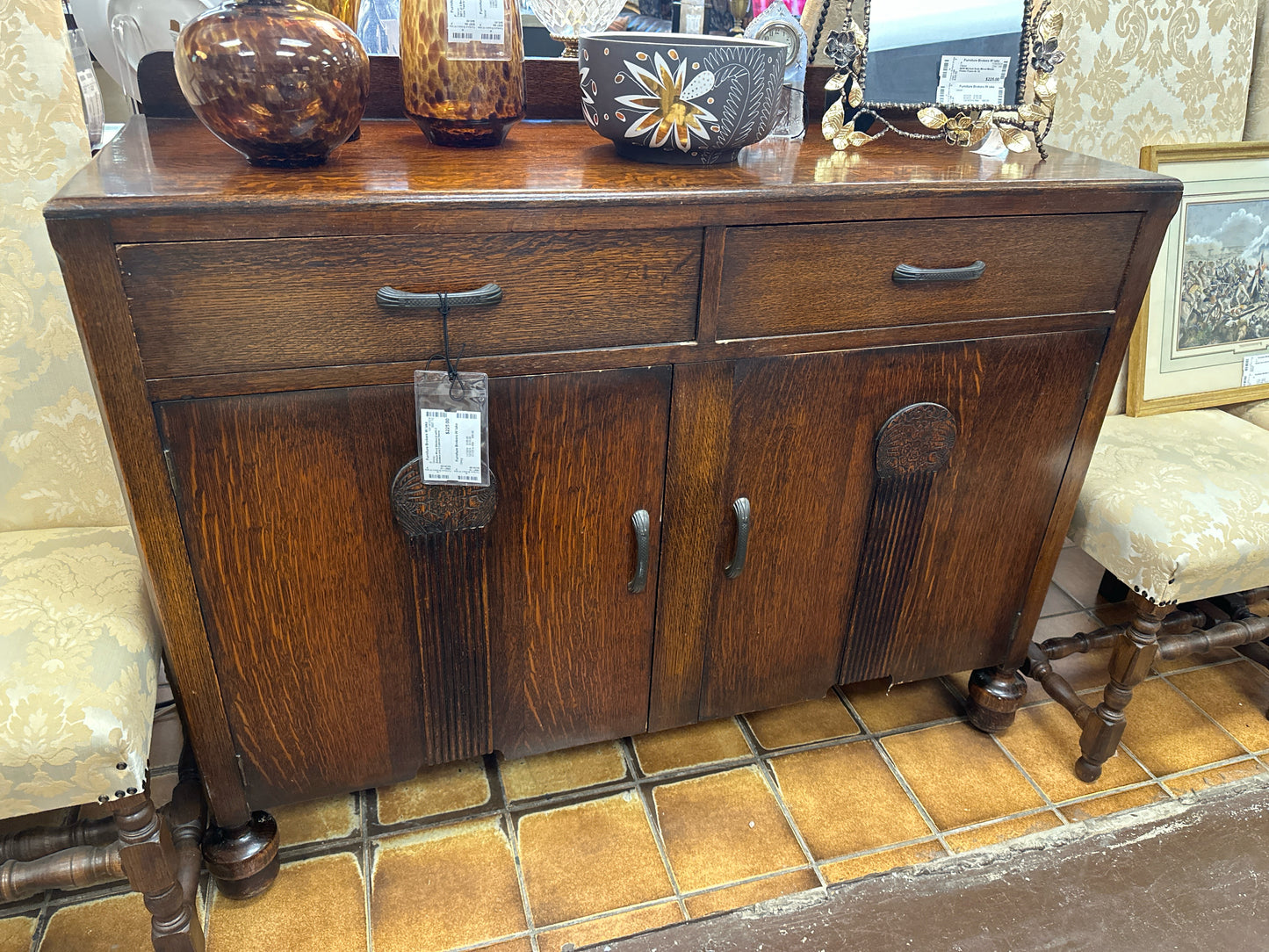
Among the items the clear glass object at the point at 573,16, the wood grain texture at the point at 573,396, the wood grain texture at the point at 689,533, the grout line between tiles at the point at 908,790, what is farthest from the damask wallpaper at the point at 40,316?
the grout line between tiles at the point at 908,790

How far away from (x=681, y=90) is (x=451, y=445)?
472mm

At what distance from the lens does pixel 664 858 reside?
1335 mm

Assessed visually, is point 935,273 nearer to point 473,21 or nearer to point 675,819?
point 473,21

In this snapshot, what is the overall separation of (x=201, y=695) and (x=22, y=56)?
0.75 meters

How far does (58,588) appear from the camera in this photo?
104 centimetres

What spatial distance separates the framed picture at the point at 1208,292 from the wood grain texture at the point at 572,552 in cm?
104

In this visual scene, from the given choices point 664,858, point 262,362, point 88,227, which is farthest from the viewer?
point 664,858

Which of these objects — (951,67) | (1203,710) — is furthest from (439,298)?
(1203,710)

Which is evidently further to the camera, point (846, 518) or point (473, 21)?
point (846, 518)

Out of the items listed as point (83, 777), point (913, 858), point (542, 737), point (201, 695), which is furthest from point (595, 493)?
point (913, 858)

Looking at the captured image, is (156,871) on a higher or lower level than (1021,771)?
higher

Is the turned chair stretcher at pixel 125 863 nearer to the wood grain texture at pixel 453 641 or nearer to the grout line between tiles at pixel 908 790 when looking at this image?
the wood grain texture at pixel 453 641

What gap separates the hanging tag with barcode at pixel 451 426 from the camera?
96 cm

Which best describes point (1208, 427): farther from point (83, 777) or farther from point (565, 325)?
point (83, 777)
